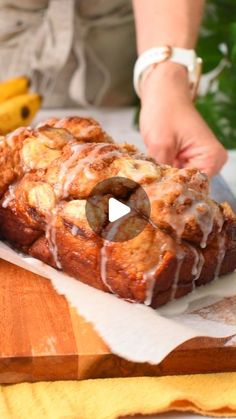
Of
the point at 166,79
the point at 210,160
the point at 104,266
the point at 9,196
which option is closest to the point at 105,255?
the point at 104,266

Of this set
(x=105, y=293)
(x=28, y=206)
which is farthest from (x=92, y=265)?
(x=28, y=206)

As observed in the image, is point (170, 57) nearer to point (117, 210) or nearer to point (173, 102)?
point (173, 102)

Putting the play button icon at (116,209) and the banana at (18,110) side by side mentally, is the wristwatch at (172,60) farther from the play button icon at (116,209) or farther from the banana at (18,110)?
the play button icon at (116,209)

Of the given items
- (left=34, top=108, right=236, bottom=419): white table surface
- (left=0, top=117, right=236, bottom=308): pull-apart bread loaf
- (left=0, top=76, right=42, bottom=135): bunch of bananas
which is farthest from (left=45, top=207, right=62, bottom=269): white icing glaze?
(left=34, top=108, right=236, bottom=419): white table surface

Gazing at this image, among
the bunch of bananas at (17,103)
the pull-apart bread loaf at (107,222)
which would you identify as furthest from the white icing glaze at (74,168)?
the bunch of bananas at (17,103)

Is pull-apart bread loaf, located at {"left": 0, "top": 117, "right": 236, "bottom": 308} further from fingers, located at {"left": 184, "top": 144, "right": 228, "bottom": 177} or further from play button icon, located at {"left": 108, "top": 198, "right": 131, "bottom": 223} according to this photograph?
fingers, located at {"left": 184, "top": 144, "right": 228, "bottom": 177}

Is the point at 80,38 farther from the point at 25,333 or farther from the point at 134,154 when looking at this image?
the point at 25,333
